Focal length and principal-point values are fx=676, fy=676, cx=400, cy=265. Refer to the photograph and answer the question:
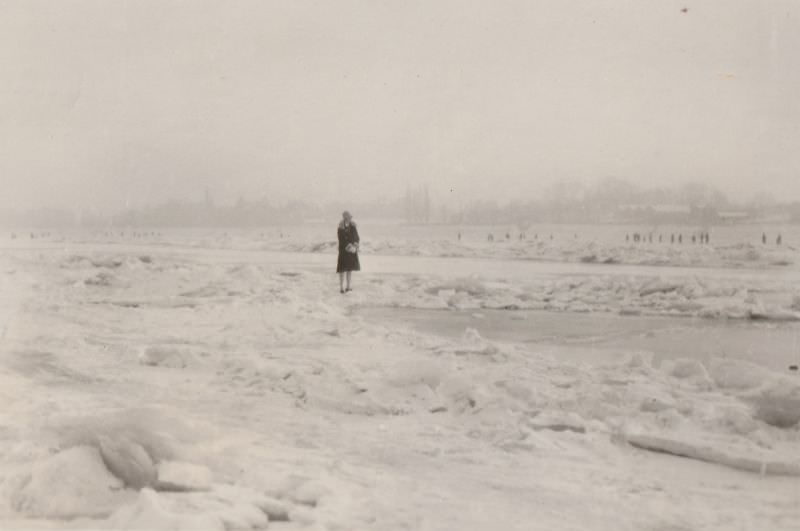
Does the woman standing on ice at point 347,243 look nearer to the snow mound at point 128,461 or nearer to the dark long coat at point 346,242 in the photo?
the dark long coat at point 346,242

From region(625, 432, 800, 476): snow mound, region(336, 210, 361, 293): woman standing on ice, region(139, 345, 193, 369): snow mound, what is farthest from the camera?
region(336, 210, 361, 293): woman standing on ice

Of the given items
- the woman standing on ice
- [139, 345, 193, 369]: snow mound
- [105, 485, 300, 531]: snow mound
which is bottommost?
[105, 485, 300, 531]: snow mound

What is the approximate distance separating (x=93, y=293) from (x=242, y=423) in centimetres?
913

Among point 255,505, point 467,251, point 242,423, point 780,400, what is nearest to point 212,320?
point 242,423

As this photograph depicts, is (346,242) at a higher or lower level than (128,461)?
higher

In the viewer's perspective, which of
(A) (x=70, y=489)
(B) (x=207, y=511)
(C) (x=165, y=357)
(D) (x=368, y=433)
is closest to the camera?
(B) (x=207, y=511)

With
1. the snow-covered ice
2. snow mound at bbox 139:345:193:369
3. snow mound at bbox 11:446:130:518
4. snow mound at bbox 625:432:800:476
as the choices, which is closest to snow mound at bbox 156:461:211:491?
the snow-covered ice

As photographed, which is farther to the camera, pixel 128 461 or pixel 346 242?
pixel 346 242

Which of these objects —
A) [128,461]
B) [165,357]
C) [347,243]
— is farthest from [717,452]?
[347,243]

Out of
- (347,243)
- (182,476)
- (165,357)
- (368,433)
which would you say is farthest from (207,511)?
(347,243)

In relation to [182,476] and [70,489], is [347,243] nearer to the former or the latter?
[182,476]

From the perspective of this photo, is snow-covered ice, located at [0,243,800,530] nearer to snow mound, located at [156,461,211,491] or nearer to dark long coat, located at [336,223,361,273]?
snow mound, located at [156,461,211,491]

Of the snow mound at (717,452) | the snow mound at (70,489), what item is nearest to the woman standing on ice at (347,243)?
the snow mound at (717,452)

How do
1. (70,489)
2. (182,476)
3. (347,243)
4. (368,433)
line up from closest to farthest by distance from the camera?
(70,489) → (182,476) → (368,433) → (347,243)
